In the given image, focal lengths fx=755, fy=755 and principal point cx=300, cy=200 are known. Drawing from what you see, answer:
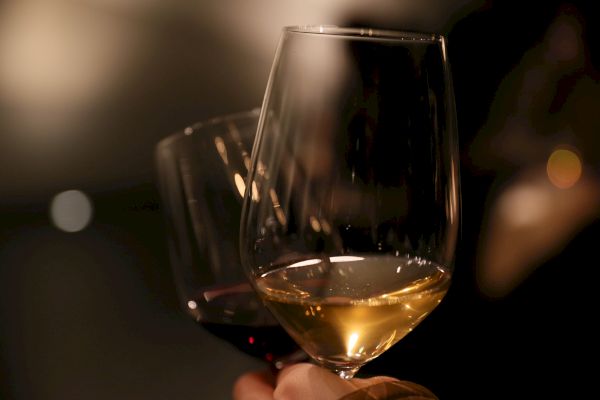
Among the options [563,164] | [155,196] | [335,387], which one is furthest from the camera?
[155,196]

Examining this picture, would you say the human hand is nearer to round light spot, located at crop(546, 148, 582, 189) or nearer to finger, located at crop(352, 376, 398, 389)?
finger, located at crop(352, 376, 398, 389)

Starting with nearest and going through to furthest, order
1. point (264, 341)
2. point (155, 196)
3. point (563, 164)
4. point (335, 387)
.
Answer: point (335, 387) < point (264, 341) < point (563, 164) < point (155, 196)

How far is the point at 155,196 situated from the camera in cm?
144

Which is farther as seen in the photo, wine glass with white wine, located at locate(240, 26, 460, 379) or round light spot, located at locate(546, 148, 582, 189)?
round light spot, located at locate(546, 148, 582, 189)

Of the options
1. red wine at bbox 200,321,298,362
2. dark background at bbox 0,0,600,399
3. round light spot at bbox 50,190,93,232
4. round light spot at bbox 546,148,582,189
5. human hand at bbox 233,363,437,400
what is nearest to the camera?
human hand at bbox 233,363,437,400

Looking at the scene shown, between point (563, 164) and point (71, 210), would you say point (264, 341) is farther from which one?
point (71, 210)

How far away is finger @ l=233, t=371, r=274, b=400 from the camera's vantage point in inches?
20.0

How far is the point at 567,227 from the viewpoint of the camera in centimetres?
118

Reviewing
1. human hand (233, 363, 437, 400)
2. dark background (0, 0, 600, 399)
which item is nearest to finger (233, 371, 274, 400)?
human hand (233, 363, 437, 400)

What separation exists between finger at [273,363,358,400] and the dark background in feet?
0.98

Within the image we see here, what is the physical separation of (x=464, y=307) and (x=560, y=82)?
1.23ft

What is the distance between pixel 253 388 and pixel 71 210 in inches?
40.4

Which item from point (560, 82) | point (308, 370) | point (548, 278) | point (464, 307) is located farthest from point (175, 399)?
point (560, 82)

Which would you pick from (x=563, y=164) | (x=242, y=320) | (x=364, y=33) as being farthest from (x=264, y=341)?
(x=563, y=164)
